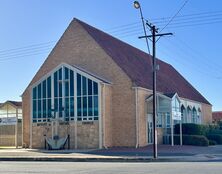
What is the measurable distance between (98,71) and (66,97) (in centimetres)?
393

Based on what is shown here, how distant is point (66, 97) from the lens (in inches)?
1575

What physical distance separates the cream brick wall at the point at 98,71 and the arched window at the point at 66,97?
215 cm

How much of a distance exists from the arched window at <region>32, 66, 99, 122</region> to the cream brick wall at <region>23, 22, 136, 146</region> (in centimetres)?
215

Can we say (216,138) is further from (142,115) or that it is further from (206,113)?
(206,113)

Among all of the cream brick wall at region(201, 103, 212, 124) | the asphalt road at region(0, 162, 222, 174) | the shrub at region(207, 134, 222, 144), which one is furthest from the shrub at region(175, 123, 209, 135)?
the asphalt road at region(0, 162, 222, 174)

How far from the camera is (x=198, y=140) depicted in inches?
1630

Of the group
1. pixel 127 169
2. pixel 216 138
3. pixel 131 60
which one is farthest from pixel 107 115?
pixel 127 169

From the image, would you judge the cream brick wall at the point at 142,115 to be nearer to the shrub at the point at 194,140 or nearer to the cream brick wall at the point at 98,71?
the cream brick wall at the point at 98,71

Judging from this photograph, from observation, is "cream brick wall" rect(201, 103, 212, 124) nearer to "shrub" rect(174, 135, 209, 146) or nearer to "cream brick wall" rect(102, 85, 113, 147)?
"shrub" rect(174, 135, 209, 146)

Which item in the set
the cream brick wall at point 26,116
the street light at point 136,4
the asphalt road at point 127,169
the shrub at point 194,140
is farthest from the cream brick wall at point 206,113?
the asphalt road at point 127,169

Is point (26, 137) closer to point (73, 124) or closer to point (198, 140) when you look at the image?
point (73, 124)

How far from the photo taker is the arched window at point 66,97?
39.1 meters

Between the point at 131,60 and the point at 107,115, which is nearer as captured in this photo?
the point at 107,115

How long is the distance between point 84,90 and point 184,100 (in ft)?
54.3
